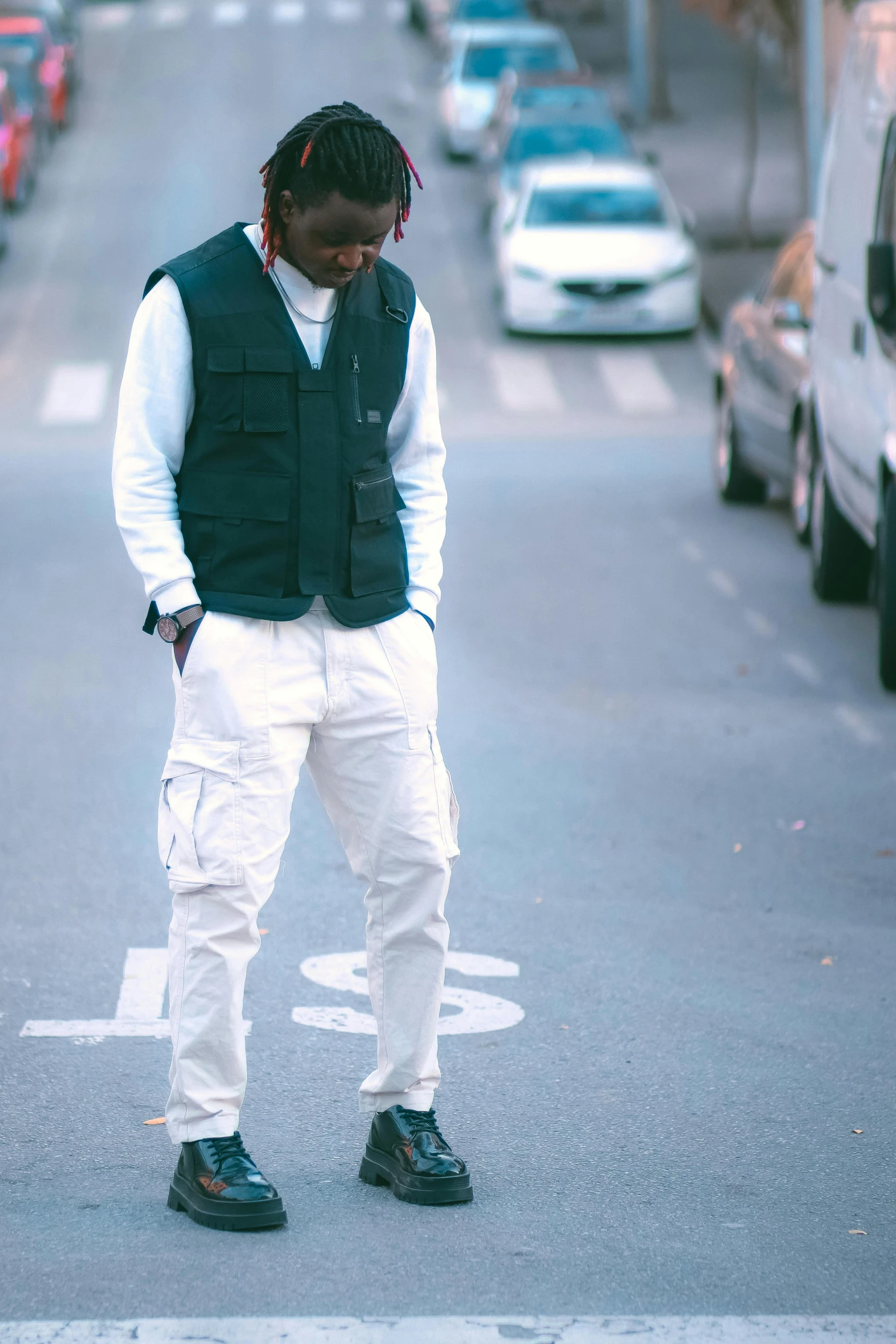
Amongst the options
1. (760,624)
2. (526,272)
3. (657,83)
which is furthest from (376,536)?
(657,83)

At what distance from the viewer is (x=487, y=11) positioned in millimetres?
45938

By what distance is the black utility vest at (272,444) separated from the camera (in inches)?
153

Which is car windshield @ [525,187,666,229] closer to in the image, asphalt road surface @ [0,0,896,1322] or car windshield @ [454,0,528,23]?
asphalt road surface @ [0,0,896,1322]

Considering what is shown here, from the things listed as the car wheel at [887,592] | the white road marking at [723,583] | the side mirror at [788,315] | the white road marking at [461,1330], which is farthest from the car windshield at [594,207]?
the white road marking at [461,1330]

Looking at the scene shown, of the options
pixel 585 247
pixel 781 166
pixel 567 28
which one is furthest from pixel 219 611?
pixel 567 28

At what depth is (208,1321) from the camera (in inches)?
139

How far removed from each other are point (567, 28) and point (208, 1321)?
52.1 meters

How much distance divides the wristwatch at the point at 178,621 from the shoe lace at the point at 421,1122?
40.9 inches

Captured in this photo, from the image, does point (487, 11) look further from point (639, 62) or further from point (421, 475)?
point (421, 475)

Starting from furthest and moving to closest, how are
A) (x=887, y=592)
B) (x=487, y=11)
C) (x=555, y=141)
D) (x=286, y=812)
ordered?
(x=487, y=11)
(x=555, y=141)
(x=887, y=592)
(x=286, y=812)

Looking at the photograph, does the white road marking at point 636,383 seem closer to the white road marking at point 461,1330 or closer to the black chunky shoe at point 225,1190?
the black chunky shoe at point 225,1190

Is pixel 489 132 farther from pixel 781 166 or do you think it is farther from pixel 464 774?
pixel 464 774

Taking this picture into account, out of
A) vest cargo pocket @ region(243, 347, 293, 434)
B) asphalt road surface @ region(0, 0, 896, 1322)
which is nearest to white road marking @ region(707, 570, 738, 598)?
asphalt road surface @ region(0, 0, 896, 1322)

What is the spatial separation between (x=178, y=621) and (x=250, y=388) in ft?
1.45
